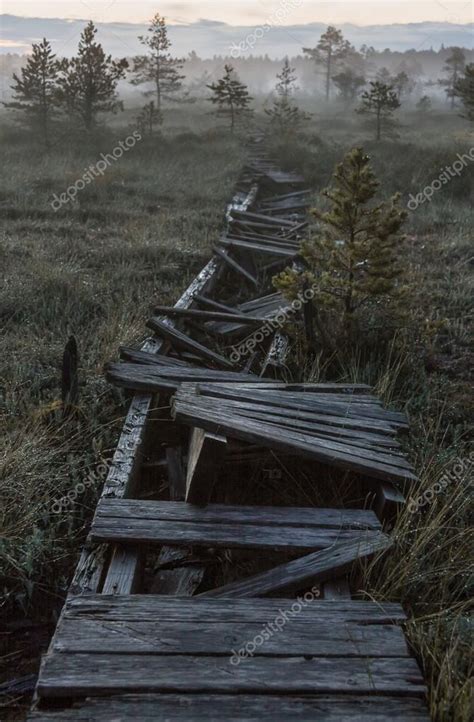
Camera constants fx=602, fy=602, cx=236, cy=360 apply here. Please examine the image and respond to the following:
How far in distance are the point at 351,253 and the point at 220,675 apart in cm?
447

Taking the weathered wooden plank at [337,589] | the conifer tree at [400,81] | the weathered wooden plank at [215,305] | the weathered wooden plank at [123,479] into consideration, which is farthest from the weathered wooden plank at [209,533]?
the conifer tree at [400,81]

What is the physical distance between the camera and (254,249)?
419 inches

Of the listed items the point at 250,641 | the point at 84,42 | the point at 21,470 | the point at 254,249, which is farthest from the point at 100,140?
the point at 250,641

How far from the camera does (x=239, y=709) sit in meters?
2.30

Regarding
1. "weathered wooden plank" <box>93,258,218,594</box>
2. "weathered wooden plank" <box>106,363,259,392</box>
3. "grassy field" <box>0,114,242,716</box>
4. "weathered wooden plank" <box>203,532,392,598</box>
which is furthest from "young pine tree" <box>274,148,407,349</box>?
"weathered wooden plank" <box>203,532,392,598</box>

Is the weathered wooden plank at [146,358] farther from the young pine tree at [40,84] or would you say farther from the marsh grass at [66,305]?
the young pine tree at [40,84]

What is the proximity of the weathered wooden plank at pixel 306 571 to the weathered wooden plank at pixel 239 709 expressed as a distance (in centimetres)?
75

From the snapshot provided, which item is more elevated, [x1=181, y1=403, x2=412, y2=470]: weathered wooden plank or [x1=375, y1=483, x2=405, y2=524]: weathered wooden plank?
[x1=181, y1=403, x2=412, y2=470]: weathered wooden plank

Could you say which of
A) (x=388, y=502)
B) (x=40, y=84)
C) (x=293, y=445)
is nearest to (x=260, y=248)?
(x=293, y=445)

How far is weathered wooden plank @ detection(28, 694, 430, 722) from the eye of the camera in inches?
88.9

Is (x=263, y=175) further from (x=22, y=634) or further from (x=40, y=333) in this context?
(x=22, y=634)

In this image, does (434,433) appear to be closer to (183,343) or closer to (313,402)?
(313,402)

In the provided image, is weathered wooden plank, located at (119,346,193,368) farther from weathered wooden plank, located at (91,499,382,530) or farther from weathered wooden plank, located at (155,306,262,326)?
weathered wooden plank, located at (91,499,382,530)

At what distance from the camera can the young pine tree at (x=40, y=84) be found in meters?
21.9
